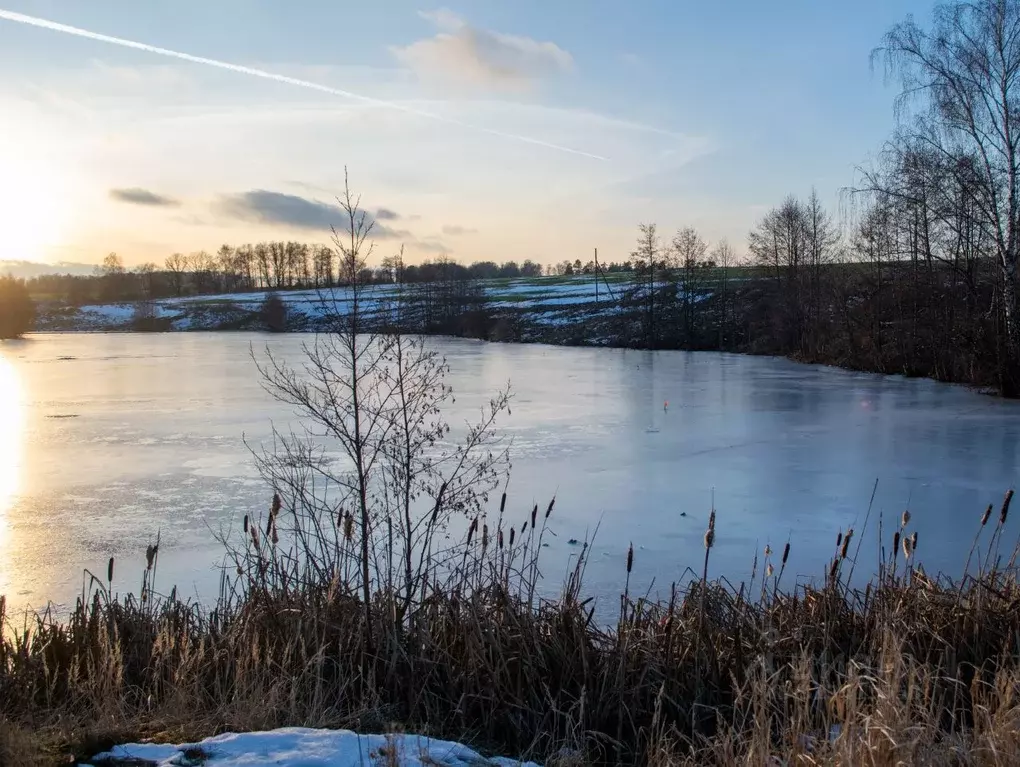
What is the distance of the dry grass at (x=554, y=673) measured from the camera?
95.0 inches

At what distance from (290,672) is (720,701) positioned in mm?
1777

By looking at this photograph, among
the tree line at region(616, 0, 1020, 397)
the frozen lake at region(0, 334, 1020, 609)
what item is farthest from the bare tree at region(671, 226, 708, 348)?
the frozen lake at region(0, 334, 1020, 609)

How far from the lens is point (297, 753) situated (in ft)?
6.75

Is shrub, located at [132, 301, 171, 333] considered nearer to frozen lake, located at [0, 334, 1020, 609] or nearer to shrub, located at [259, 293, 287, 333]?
shrub, located at [259, 293, 287, 333]

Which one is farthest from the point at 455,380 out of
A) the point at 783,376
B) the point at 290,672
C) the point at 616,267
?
the point at 616,267

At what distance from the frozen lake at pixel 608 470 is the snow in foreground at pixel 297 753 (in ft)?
8.27

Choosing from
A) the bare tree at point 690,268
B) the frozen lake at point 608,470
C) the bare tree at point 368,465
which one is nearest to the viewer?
the bare tree at point 368,465

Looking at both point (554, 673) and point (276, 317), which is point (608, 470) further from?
point (276, 317)

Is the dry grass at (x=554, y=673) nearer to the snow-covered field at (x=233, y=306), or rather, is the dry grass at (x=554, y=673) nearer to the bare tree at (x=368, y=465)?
the bare tree at (x=368, y=465)

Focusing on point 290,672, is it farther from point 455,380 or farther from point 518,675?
point 455,380

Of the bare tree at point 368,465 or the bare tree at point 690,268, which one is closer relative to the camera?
the bare tree at point 368,465

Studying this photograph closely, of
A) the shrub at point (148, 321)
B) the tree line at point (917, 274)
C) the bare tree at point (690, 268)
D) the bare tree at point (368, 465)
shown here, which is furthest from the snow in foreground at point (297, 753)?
the shrub at point (148, 321)

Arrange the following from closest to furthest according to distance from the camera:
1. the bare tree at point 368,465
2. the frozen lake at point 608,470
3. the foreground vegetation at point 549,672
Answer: the foreground vegetation at point 549,672
the bare tree at point 368,465
the frozen lake at point 608,470

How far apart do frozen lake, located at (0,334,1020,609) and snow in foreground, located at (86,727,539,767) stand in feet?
8.27
